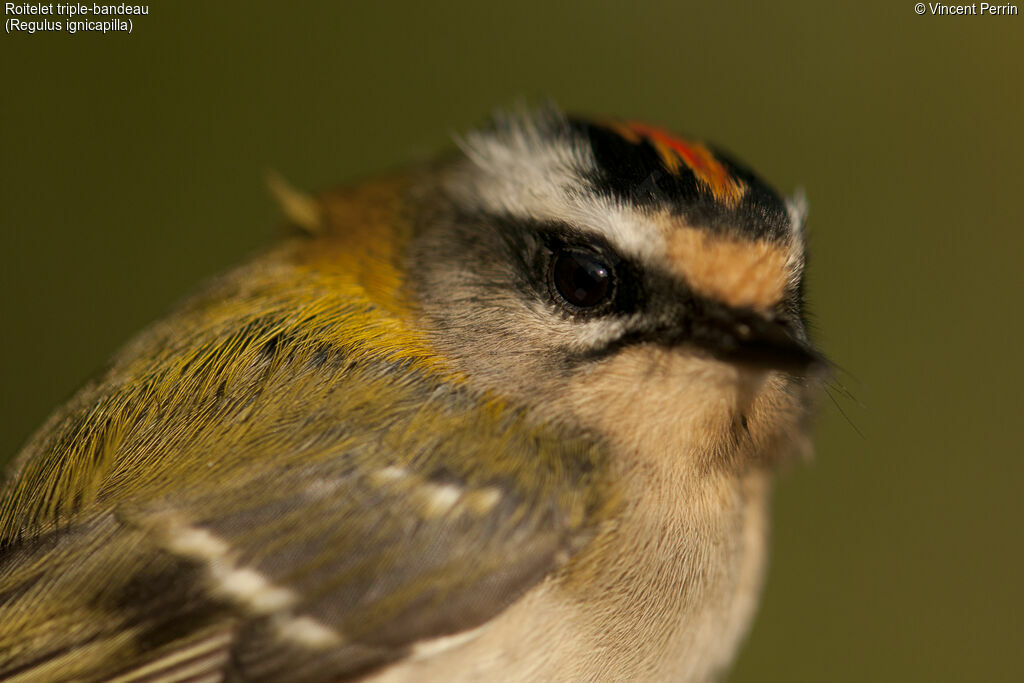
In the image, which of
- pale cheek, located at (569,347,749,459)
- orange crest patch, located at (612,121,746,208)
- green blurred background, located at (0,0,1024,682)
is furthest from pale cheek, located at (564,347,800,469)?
green blurred background, located at (0,0,1024,682)

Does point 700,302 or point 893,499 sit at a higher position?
point 700,302

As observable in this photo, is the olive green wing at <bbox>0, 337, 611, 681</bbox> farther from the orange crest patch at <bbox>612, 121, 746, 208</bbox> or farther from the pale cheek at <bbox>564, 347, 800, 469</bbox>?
the orange crest patch at <bbox>612, 121, 746, 208</bbox>

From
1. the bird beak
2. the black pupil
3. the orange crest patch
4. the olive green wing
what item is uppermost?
the orange crest patch

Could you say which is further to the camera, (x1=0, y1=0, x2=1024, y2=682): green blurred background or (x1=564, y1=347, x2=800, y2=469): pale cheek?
(x1=0, y1=0, x2=1024, y2=682): green blurred background

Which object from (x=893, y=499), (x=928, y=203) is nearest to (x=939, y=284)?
(x=928, y=203)

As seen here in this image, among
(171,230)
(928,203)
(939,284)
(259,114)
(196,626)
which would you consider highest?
(259,114)

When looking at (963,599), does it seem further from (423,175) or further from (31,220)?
(31,220)

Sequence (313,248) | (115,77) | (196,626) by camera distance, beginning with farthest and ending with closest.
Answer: (115,77) → (313,248) → (196,626)
